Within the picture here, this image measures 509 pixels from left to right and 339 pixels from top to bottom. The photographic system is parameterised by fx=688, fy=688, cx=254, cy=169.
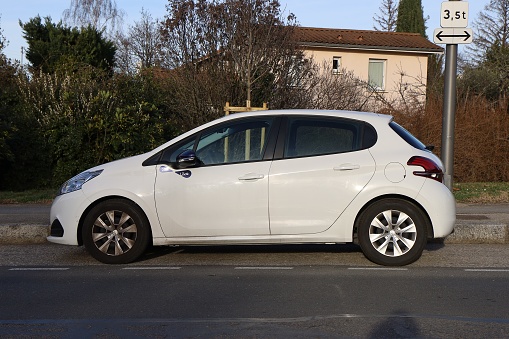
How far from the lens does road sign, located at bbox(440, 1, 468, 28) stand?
32.9 feet

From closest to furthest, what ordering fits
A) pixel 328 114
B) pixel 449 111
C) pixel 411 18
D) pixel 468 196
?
pixel 328 114, pixel 449 111, pixel 468 196, pixel 411 18

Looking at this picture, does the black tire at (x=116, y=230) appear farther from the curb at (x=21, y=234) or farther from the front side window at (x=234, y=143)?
the curb at (x=21, y=234)

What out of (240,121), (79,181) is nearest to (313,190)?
(240,121)

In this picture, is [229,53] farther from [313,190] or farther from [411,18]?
[411,18]

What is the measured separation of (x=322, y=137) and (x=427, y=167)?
47.9 inches

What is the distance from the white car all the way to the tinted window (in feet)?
0.04

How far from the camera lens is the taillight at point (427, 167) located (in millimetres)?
7633

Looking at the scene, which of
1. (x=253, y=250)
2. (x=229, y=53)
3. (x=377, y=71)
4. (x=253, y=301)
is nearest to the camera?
(x=253, y=301)

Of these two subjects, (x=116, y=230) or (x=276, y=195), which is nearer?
(x=276, y=195)

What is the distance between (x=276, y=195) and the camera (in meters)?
7.64

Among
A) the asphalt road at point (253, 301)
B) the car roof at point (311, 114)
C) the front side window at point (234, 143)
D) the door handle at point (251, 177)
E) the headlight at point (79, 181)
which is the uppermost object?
the car roof at point (311, 114)

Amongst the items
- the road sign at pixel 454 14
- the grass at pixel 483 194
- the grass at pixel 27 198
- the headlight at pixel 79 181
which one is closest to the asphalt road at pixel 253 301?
the headlight at pixel 79 181

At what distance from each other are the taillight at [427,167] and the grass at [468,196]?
19.3 feet

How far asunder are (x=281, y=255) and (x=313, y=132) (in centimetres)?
165
